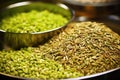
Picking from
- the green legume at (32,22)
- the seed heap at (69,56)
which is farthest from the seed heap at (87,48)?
the green legume at (32,22)

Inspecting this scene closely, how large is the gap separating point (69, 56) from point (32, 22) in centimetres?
69

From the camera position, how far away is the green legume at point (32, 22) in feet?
7.59

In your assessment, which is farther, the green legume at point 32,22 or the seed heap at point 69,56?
the green legume at point 32,22

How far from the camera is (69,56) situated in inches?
76.1

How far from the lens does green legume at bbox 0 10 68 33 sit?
231 cm

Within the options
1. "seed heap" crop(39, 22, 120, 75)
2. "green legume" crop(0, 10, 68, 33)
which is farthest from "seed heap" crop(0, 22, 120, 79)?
"green legume" crop(0, 10, 68, 33)

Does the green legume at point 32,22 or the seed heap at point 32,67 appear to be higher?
Result: the green legume at point 32,22

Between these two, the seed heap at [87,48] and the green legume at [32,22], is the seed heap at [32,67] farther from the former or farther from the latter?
the green legume at [32,22]

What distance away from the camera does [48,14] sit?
269cm

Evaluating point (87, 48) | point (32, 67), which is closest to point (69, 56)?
point (87, 48)

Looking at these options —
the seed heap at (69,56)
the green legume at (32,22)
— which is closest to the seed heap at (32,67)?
the seed heap at (69,56)

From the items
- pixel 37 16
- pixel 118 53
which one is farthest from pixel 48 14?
pixel 118 53

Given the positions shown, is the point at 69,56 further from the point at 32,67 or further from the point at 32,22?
the point at 32,22

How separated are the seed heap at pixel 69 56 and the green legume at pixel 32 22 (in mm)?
221
